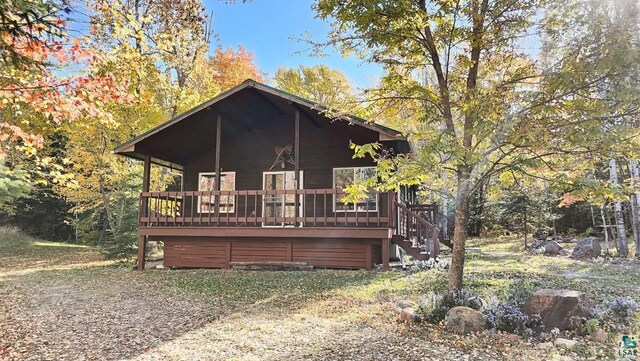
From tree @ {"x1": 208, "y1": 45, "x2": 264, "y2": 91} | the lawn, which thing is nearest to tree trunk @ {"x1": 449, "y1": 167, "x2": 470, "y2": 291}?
the lawn

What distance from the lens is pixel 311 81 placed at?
1056 inches

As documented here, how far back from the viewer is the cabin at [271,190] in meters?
10.9

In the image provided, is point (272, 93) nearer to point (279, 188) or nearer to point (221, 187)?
point (279, 188)

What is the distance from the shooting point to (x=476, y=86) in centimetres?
701

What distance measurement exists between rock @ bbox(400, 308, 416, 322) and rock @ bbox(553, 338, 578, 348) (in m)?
1.79

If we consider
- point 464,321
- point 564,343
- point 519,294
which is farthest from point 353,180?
point 564,343

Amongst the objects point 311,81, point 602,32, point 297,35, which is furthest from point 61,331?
point 311,81

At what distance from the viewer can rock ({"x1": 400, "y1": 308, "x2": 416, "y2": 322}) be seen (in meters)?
5.91

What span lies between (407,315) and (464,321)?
0.84 metres

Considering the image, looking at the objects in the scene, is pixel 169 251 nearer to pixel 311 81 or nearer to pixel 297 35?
pixel 297 35

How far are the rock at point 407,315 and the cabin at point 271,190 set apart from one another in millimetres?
4229

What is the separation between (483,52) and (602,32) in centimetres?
222

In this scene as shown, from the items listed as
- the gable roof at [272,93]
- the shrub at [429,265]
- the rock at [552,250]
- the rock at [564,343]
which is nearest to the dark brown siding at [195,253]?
the gable roof at [272,93]

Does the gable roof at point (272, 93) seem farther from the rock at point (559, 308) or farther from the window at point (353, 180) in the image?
the rock at point (559, 308)
